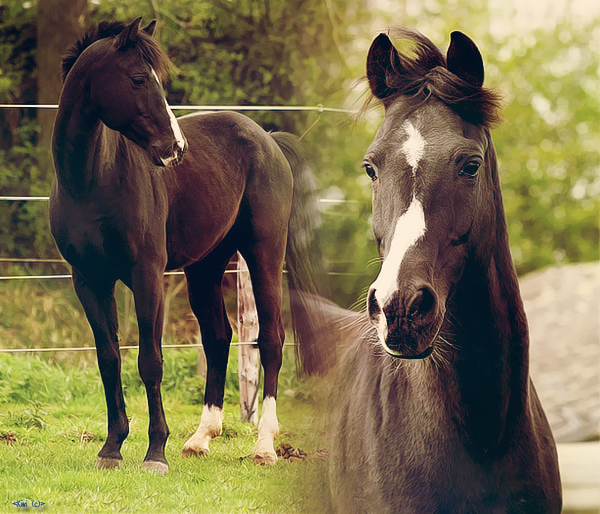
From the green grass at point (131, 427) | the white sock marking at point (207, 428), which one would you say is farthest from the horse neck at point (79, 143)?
the white sock marking at point (207, 428)

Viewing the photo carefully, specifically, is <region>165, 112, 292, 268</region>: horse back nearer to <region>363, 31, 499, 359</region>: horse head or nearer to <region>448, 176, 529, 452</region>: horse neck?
<region>363, 31, 499, 359</region>: horse head

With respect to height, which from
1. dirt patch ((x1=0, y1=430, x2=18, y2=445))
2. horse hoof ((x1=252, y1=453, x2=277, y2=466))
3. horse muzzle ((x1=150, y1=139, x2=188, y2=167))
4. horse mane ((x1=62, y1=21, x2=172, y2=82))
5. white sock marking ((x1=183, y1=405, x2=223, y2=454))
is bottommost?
horse hoof ((x1=252, y1=453, x2=277, y2=466))

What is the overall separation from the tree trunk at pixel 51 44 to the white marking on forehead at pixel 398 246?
1603mm

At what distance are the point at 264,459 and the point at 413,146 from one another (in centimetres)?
151

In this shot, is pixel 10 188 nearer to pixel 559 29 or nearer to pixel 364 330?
pixel 364 330

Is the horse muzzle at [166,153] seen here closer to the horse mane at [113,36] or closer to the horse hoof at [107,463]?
the horse mane at [113,36]

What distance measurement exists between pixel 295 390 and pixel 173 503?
2.14 ft

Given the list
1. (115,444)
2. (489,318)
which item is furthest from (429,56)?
(115,444)

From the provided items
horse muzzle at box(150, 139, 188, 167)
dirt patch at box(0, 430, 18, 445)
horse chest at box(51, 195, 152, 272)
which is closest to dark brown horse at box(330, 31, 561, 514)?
horse muzzle at box(150, 139, 188, 167)

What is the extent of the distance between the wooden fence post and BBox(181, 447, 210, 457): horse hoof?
0.20 meters

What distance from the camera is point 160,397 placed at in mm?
2270

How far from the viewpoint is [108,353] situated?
2.29 m

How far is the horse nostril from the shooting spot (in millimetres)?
1331

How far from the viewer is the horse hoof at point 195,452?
2351 millimetres
